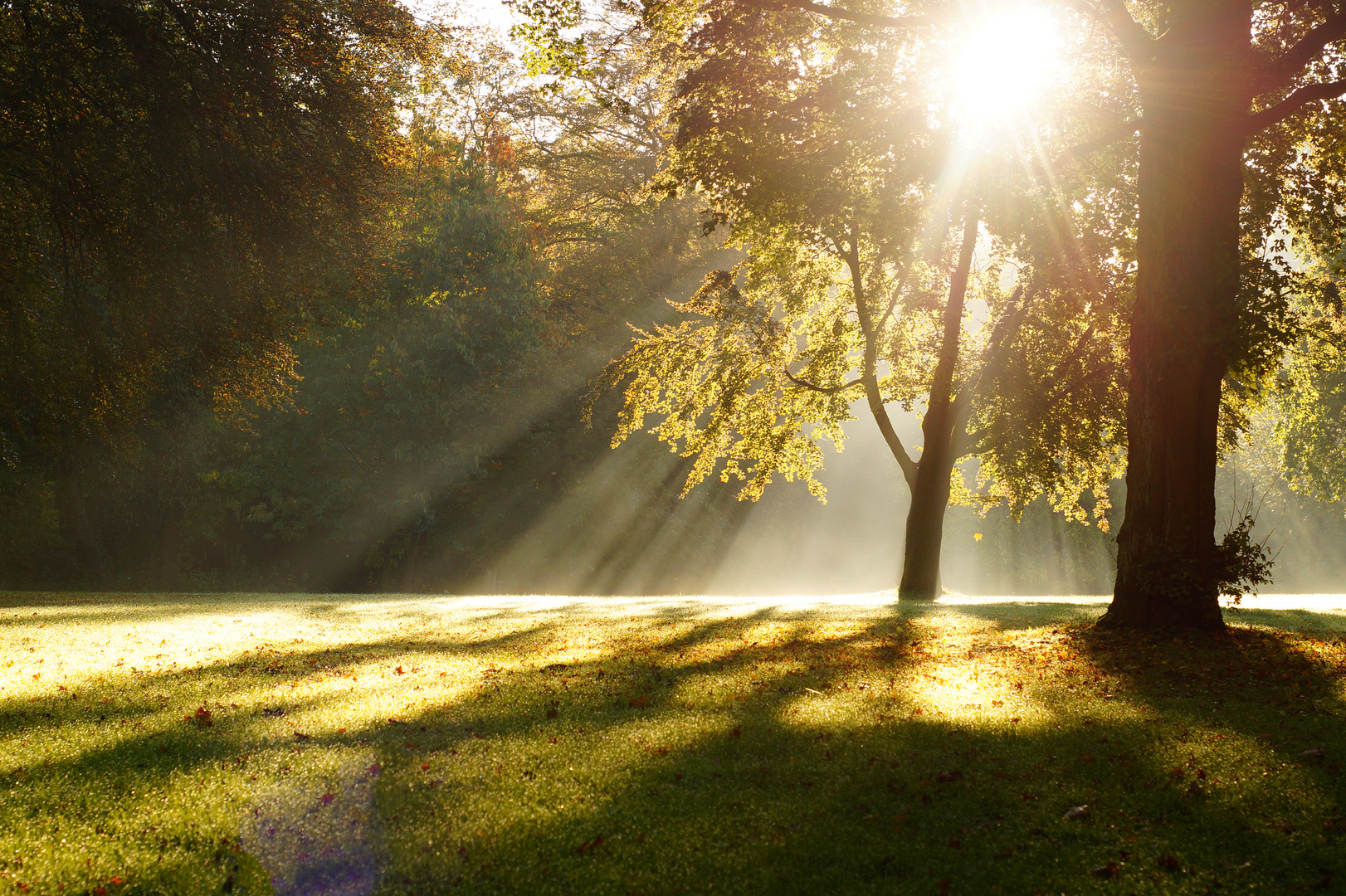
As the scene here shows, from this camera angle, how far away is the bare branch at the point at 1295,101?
950cm

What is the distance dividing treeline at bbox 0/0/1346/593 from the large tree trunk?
6.62 m

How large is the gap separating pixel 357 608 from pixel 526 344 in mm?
15998

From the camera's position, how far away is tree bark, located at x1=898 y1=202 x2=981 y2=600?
18.5 m

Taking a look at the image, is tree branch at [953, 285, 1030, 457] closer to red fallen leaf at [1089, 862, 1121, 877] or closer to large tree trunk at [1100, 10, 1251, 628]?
large tree trunk at [1100, 10, 1251, 628]

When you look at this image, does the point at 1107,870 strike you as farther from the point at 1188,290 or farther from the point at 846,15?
the point at 846,15

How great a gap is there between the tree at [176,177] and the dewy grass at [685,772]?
5512 mm

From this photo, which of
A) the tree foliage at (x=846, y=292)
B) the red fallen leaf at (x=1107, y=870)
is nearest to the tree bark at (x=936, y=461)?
the tree foliage at (x=846, y=292)

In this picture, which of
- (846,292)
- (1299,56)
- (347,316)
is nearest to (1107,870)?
(1299,56)

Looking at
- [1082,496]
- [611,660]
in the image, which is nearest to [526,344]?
[611,660]

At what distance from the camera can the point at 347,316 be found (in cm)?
2150

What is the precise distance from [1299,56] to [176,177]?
13899 mm

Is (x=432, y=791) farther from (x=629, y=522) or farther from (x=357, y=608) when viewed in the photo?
(x=629, y=522)

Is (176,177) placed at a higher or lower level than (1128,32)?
lower

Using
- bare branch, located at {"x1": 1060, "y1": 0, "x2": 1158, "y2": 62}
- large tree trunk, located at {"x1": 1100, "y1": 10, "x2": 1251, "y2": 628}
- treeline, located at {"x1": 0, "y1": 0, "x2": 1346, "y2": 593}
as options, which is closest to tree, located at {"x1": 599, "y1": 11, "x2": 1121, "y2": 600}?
treeline, located at {"x1": 0, "y1": 0, "x2": 1346, "y2": 593}
